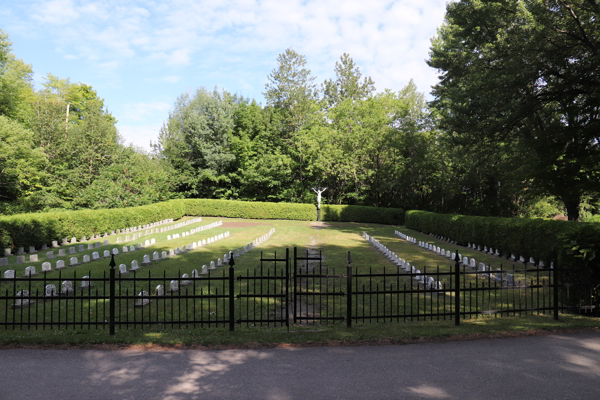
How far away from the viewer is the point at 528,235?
1556cm

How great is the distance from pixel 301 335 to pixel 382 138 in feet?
132

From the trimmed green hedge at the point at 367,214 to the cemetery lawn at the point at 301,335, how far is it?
33101 mm

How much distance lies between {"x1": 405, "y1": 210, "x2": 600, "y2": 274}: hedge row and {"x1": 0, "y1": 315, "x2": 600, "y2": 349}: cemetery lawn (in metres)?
1.46

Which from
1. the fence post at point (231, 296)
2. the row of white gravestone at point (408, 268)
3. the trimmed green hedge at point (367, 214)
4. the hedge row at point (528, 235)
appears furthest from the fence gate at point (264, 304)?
the trimmed green hedge at point (367, 214)

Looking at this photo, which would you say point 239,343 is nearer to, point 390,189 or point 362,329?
point 362,329

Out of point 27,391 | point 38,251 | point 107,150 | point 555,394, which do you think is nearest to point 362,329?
point 555,394

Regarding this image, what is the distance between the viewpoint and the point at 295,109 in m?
50.2

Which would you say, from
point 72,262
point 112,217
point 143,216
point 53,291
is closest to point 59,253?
point 72,262

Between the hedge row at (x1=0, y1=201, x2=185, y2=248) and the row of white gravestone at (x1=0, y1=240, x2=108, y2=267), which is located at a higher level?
the hedge row at (x1=0, y1=201, x2=185, y2=248)

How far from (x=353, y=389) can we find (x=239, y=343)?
234cm

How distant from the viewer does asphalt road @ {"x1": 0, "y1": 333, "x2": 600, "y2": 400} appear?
483 cm

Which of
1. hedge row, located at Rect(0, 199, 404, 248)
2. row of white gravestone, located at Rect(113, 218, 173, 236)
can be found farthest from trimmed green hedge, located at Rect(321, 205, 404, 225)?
row of white gravestone, located at Rect(113, 218, 173, 236)

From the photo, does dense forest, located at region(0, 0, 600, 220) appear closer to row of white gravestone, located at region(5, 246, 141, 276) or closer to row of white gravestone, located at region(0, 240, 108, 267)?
row of white gravestone, located at region(0, 240, 108, 267)

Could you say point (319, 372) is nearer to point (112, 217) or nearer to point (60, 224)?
point (60, 224)
